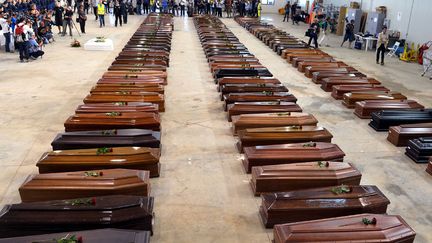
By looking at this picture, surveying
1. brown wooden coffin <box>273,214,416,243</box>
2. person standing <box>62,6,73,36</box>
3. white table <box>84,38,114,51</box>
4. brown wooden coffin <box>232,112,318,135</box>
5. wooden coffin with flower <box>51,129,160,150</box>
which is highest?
person standing <box>62,6,73,36</box>

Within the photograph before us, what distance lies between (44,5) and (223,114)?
19.4m

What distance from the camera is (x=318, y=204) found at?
3.72 m

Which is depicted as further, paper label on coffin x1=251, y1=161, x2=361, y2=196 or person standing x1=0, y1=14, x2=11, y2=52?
person standing x1=0, y1=14, x2=11, y2=52

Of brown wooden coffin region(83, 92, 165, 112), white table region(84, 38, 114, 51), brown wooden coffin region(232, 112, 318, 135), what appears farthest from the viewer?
white table region(84, 38, 114, 51)

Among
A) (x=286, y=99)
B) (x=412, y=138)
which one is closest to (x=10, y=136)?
(x=286, y=99)

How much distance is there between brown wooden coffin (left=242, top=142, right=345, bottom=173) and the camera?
4.75 meters

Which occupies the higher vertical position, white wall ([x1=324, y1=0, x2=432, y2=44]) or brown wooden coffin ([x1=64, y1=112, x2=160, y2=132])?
white wall ([x1=324, y1=0, x2=432, y2=44])

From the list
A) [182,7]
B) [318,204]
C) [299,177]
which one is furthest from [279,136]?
[182,7]

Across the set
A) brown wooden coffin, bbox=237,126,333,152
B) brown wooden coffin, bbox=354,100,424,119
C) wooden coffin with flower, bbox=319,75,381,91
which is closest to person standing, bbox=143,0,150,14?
wooden coffin with flower, bbox=319,75,381,91

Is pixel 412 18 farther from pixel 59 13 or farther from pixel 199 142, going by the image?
pixel 59 13

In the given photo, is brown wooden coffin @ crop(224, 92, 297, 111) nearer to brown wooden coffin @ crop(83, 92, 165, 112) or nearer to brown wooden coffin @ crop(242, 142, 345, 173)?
brown wooden coffin @ crop(83, 92, 165, 112)

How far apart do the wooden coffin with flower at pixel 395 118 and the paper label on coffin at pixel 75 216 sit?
14.7ft

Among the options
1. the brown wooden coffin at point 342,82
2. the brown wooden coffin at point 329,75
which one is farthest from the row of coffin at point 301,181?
the brown wooden coffin at point 329,75

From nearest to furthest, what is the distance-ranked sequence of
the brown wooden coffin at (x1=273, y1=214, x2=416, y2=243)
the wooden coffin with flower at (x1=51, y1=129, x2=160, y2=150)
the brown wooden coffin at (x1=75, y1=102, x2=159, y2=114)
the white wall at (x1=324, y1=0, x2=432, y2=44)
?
the brown wooden coffin at (x1=273, y1=214, x2=416, y2=243), the wooden coffin with flower at (x1=51, y1=129, x2=160, y2=150), the brown wooden coffin at (x1=75, y1=102, x2=159, y2=114), the white wall at (x1=324, y1=0, x2=432, y2=44)
